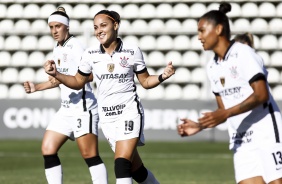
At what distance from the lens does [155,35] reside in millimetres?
26703

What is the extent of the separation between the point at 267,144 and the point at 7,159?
437 inches

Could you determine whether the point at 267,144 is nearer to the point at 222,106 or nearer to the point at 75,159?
the point at 222,106

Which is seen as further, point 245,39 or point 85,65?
point 85,65

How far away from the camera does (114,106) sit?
29.1 ft

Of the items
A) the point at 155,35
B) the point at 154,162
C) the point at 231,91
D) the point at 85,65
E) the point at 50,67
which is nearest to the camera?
the point at 231,91

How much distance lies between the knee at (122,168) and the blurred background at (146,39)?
14.2 metres

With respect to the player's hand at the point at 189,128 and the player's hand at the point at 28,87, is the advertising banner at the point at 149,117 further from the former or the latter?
the player's hand at the point at 189,128

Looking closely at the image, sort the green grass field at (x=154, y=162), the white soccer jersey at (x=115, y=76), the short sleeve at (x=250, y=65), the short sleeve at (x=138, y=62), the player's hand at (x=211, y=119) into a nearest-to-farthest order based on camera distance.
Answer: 1. the player's hand at (x=211, y=119)
2. the short sleeve at (x=250, y=65)
3. the white soccer jersey at (x=115, y=76)
4. the short sleeve at (x=138, y=62)
5. the green grass field at (x=154, y=162)

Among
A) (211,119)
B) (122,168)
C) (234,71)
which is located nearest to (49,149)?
(122,168)

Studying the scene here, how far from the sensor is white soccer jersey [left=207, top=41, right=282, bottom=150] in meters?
6.99

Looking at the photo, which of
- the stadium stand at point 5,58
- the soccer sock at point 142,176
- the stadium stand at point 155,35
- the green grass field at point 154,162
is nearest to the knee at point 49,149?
the soccer sock at point 142,176

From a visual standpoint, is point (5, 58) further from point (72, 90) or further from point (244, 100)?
point (244, 100)

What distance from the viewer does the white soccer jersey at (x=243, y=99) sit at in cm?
699

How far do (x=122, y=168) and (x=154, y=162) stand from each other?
8096 mm
